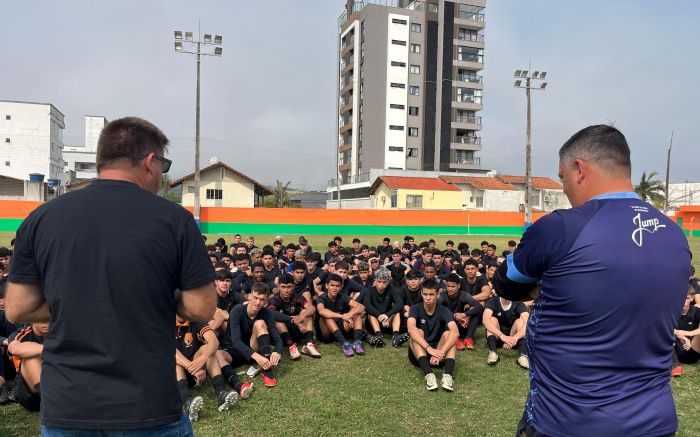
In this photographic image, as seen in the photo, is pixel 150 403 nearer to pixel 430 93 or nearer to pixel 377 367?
pixel 377 367

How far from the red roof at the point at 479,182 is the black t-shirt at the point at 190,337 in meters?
46.8

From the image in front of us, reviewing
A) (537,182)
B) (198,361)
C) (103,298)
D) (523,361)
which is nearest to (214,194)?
Answer: (537,182)

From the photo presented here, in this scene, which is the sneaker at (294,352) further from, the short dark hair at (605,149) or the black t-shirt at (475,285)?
the short dark hair at (605,149)

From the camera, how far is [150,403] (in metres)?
1.76

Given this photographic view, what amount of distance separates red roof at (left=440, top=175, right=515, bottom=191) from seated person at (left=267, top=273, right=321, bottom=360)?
44.5 m

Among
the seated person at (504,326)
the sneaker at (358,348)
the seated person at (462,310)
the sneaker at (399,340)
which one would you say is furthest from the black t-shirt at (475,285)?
the sneaker at (358,348)

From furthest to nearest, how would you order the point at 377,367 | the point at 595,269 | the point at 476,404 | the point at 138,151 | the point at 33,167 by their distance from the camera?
the point at 33,167
the point at 377,367
the point at 476,404
the point at 138,151
the point at 595,269

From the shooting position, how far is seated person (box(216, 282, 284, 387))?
585 centimetres

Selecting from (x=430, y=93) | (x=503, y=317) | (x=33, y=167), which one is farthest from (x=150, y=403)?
(x=33, y=167)

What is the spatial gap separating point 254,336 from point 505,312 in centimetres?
383

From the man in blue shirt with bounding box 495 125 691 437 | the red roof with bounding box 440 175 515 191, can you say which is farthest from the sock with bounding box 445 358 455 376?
the red roof with bounding box 440 175 515 191

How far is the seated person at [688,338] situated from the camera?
645 centimetres

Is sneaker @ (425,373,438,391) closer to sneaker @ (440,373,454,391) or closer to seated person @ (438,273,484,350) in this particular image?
sneaker @ (440,373,454,391)

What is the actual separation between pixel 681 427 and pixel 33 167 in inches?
2536
